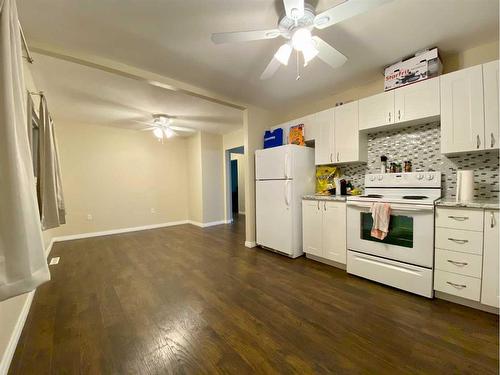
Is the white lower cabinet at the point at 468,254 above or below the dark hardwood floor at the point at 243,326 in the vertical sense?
above

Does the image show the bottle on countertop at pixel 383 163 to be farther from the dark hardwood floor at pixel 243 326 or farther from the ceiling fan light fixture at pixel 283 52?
the ceiling fan light fixture at pixel 283 52

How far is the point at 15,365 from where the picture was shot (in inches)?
51.2

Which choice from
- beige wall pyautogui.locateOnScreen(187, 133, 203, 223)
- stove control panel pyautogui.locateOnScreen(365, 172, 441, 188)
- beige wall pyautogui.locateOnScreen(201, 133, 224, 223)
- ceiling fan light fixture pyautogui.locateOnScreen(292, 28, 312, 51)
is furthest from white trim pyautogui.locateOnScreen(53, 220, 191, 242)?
ceiling fan light fixture pyautogui.locateOnScreen(292, 28, 312, 51)

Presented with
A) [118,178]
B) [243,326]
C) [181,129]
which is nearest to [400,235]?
[243,326]

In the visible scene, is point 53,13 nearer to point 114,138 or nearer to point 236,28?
point 236,28

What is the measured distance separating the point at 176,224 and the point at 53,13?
4717mm

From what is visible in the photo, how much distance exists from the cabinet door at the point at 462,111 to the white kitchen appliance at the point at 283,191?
1.55 metres

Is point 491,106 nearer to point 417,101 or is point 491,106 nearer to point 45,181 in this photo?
point 417,101

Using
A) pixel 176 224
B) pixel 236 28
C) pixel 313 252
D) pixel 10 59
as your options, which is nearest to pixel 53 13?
pixel 10 59

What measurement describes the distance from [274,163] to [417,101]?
5.82 ft

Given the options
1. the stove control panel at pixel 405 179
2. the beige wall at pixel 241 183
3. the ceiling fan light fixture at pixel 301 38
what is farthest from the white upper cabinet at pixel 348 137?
the beige wall at pixel 241 183

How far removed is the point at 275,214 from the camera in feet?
10.5

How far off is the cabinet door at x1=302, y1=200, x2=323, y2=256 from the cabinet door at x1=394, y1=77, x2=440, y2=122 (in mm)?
1372

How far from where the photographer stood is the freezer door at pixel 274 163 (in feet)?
9.79
